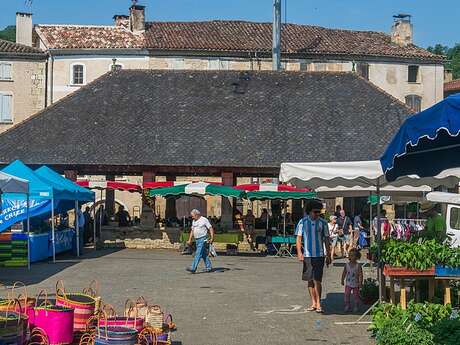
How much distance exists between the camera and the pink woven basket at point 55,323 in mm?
9617

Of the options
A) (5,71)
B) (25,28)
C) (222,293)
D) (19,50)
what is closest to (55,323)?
(222,293)

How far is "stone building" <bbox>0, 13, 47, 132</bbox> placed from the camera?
5872cm

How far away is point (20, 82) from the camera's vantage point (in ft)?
194

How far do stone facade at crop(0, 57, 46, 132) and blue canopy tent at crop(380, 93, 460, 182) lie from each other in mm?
52267

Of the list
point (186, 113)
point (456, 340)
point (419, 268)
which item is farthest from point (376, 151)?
point (456, 340)

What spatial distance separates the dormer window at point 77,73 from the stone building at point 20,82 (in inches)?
73.9

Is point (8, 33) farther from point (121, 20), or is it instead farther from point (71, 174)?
point (71, 174)

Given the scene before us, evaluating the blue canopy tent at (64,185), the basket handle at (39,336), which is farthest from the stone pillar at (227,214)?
the basket handle at (39,336)

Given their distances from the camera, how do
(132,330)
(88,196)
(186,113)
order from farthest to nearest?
1. (186,113)
2. (88,196)
3. (132,330)

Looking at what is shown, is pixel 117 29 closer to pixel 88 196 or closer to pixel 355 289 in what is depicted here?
pixel 88 196

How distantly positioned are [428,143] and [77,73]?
53.5 metres

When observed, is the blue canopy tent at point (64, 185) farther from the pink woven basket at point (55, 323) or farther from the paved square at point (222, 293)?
the pink woven basket at point (55, 323)

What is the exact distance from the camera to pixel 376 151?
35312 mm

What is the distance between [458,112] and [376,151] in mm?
28640
